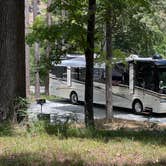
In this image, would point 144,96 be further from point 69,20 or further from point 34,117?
point 34,117

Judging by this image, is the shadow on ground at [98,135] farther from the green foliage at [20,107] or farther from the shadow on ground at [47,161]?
the shadow on ground at [47,161]

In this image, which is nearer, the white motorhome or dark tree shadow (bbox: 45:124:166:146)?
dark tree shadow (bbox: 45:124:166:146)

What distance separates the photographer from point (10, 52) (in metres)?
10.0

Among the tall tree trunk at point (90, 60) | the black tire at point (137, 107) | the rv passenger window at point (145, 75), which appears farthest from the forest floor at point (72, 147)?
the black tire at point (137, 107)

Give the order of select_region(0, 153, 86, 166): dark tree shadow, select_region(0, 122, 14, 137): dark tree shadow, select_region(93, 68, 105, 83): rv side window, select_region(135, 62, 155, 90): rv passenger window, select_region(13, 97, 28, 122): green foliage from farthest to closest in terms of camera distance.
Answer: select_region(93, 68, 105, 83): rv side window, select_region(135, 62, 155, 90): rv passenger window, select_region(13, 97, 28, 122): green foliage, select_region(0, 122, 14, 137): dark tree shadow, select_region(0, 153, 86, 166): dark tree shadow

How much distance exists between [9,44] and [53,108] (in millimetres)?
20250

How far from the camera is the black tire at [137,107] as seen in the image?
1074 inches

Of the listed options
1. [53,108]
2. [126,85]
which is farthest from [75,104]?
[126,85]

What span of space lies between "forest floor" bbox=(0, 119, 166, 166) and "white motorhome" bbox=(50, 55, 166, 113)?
51.3 ft

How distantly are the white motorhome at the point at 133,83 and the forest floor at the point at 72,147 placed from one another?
51.3 ft

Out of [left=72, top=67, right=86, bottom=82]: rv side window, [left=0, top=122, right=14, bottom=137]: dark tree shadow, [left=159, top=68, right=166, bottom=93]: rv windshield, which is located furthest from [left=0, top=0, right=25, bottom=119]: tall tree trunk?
[left=72, top=67, right=86, bottom=82]: rv side window

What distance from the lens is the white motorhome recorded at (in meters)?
26.6

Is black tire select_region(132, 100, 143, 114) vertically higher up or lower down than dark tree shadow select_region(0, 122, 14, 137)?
lower down

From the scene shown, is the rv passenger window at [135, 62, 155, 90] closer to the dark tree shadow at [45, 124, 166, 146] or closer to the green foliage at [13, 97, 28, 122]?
the green foliage at [13, 97, 28, 122]
